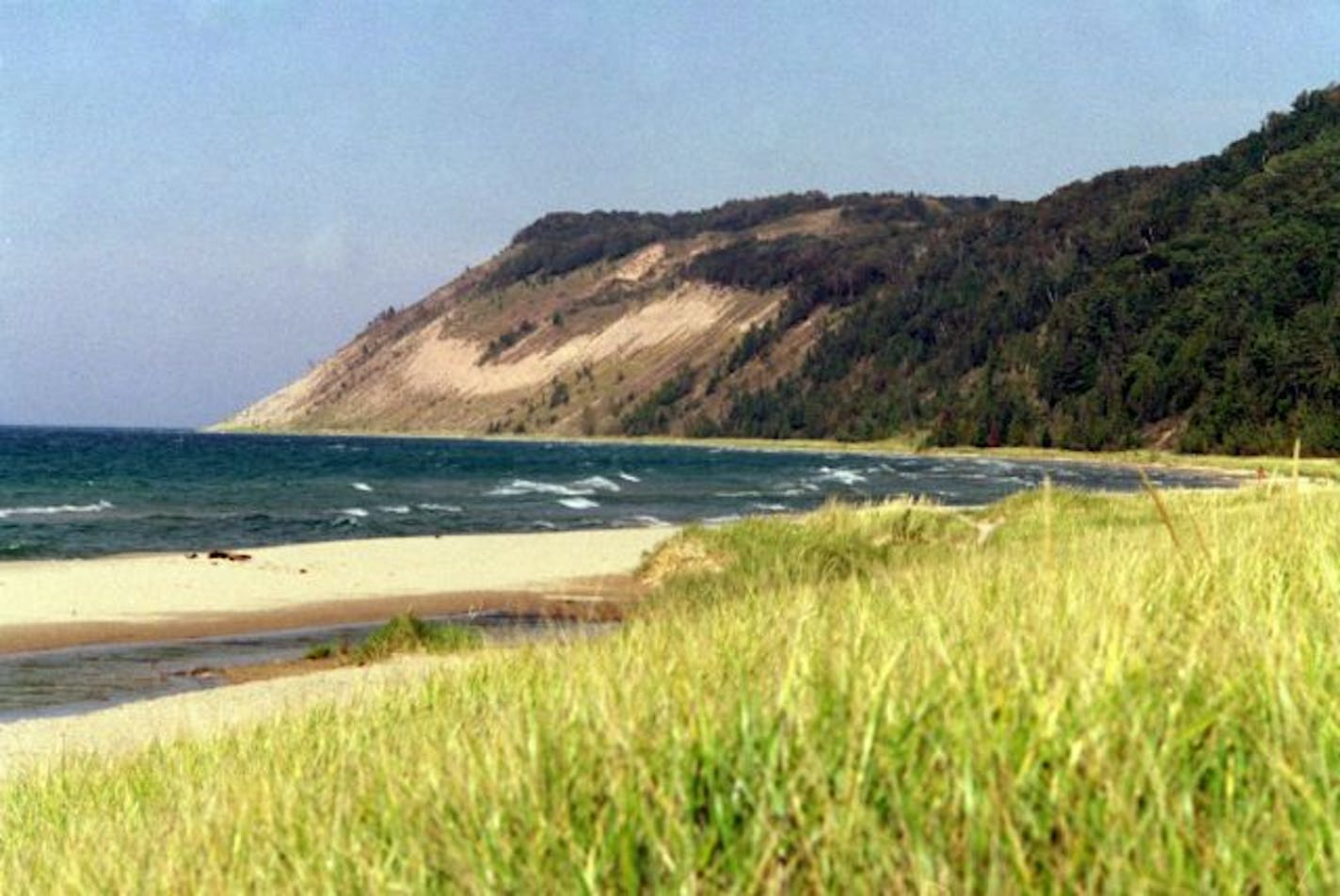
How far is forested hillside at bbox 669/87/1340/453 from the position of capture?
95.8 m

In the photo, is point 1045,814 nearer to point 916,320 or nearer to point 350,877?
point 350,877

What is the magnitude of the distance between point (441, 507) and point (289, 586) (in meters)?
24.0

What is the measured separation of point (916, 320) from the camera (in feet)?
510

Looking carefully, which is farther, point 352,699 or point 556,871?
point 352,699

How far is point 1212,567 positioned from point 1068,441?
107m

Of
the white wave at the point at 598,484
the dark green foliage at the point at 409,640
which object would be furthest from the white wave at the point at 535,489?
the dark green foliage at the point at 409,640

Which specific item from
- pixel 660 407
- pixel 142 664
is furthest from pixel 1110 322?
pixel 142 664

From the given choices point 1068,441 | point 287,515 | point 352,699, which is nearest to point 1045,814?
point 352,699

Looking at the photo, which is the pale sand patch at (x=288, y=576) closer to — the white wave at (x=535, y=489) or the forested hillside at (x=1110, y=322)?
the white wave at (x=535, y=489)

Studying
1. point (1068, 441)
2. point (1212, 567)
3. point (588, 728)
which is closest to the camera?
point (588, 728)

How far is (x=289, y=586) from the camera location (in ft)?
84.1

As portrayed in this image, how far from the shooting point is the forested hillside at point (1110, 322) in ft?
314

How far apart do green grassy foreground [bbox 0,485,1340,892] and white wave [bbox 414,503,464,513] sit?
4319 cm

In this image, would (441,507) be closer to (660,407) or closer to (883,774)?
(883,774)
